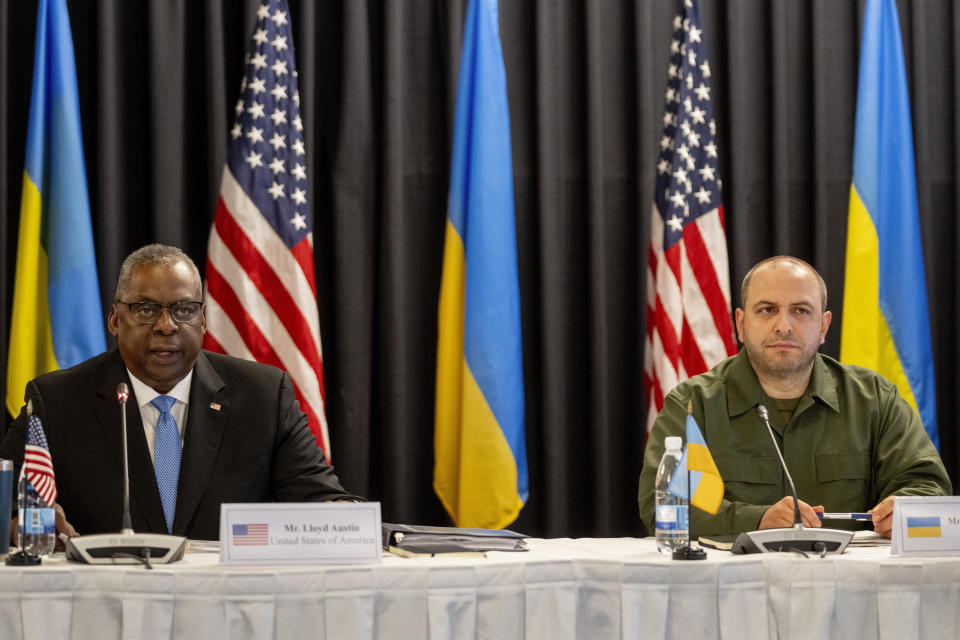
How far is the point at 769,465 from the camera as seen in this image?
3.22 m

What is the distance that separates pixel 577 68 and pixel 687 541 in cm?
304

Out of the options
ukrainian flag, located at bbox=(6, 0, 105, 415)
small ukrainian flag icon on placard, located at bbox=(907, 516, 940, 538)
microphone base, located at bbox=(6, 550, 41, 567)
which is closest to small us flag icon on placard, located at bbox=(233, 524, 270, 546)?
microphone base, located at bbox=(6, 550, 41, 567)

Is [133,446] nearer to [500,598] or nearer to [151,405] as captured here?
[151,405]

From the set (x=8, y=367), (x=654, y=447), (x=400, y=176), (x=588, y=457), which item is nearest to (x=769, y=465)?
(x=654, y=447)

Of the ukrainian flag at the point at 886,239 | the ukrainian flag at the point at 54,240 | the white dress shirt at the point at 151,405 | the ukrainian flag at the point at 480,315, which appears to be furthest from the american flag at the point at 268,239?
the ukrainian flag at the point at 886,239

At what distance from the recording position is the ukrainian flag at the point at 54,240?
420 cm

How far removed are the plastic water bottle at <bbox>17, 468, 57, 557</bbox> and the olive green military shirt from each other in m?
1.59

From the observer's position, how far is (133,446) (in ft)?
10.1

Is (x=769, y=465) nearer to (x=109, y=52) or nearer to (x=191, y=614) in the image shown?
(x=191, y=614)

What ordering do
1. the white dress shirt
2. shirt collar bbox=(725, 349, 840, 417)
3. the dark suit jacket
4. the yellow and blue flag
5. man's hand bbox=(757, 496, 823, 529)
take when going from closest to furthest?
the yellow and blue flag
man's hand bbox=(757, 496, 823, 529)
the dark suit jacket
the white dress shirt
shirt collar bbox=(725, 349, 840, 417)

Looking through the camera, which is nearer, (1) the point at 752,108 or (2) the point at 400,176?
(2) the point at 400,176

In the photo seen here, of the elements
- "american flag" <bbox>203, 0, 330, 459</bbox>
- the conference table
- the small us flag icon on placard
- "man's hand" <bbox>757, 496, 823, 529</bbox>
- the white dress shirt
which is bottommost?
the conference table

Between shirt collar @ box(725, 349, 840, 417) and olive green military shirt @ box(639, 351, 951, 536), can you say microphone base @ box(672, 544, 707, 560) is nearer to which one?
olive green military shirt @ box(639, 351, 951, 536)

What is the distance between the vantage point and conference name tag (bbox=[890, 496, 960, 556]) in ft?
7.86
